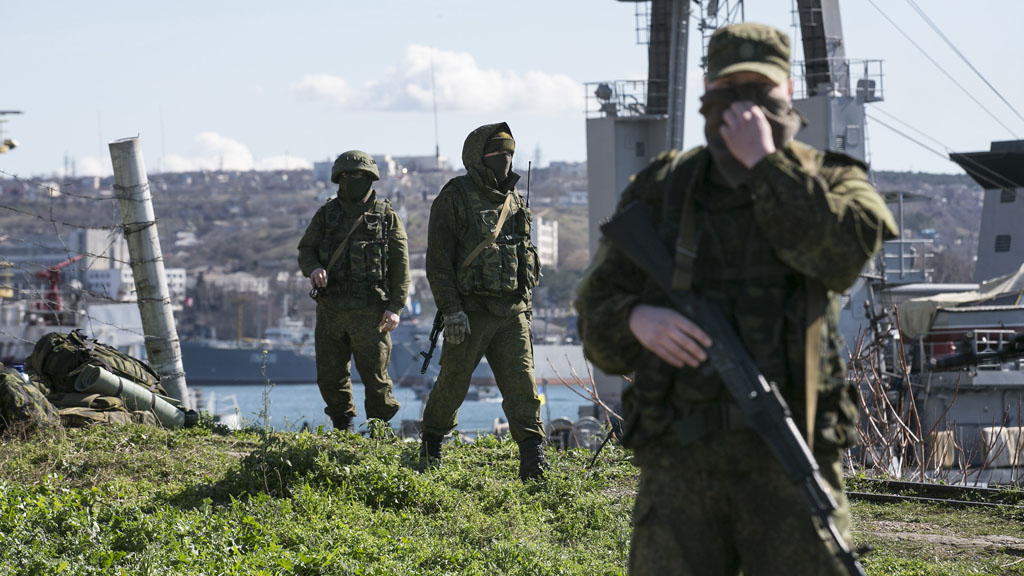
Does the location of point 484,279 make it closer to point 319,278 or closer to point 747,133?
point 319,278

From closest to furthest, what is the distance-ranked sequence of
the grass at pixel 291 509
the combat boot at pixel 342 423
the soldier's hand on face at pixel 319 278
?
the grass at pixel 291 509 < the soldier's hand on face at pixel 319 278 < the combat boot at pixel 342 423

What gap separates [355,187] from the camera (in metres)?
9.38

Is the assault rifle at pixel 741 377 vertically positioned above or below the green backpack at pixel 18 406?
above

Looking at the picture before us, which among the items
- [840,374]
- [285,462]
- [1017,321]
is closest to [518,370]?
[285,462]

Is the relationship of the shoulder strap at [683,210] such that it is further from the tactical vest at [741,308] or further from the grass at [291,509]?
the grass at [291,509]

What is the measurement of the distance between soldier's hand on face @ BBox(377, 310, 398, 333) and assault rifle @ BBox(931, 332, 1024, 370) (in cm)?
819

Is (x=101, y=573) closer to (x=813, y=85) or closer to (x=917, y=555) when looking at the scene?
(x=917, y=555)

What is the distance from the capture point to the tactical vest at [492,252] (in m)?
7.62

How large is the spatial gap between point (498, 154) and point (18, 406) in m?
3.76

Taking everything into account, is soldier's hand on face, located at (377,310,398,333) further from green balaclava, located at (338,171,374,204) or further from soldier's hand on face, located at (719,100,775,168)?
soldier's hand on face, located at (719,100,775,168)

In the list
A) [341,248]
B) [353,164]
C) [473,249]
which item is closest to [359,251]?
[341,248]

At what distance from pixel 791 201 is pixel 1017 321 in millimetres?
24213

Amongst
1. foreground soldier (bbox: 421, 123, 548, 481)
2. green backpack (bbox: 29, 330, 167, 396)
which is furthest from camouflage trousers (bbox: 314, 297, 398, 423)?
green backpack (bbox: 29, 330, 167, 396)

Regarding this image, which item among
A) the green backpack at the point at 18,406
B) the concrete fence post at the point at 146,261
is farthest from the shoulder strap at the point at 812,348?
the concrete fence post at the point at 146,261
